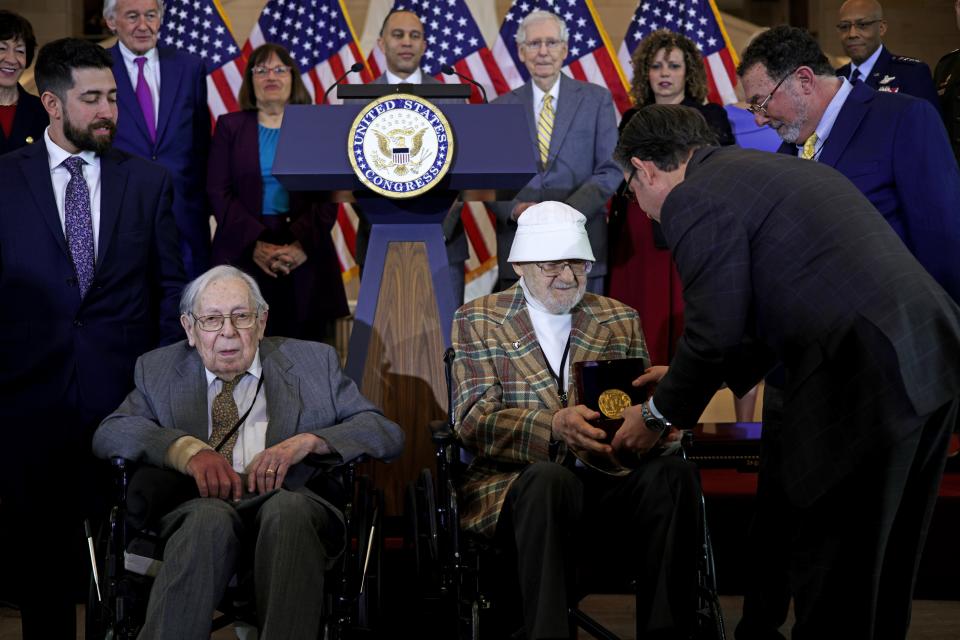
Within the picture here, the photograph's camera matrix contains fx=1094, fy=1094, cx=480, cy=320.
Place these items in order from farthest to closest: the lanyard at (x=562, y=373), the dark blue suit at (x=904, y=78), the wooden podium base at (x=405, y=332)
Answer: the dark blue suit at (x=904, y=78) < the wooden podium base at (x=405, y=332) < the lanyard at (x=562, y=373)

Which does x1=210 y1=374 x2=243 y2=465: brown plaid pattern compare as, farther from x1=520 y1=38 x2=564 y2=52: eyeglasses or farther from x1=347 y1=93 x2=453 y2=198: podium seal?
x1=520 y1=38 x2=564 y2=52: eyeglasses

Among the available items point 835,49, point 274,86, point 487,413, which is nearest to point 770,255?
point 487,413

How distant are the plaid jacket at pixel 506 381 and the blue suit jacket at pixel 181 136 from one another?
70.9 inches

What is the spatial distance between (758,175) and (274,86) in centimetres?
281

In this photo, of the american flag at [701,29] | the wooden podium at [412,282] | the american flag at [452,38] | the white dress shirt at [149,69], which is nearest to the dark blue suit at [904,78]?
the american flag at [701,29]

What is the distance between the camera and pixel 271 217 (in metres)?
4.64

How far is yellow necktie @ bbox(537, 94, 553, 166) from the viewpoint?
15.1 ft

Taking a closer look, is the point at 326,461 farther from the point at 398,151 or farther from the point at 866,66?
the point at 866,66

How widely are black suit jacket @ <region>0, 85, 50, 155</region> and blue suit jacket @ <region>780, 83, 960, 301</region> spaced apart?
303cm

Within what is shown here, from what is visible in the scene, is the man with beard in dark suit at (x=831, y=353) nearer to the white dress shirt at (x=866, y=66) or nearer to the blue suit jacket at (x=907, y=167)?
the blue suit jacket at (x=907, y=167)

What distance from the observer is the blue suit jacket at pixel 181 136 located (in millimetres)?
4559

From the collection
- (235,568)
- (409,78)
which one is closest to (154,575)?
(235,568)

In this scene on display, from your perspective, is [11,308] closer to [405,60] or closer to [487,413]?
[487,413]

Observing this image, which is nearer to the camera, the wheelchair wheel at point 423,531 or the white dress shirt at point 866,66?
the wheelchair wheel at point 423,531
